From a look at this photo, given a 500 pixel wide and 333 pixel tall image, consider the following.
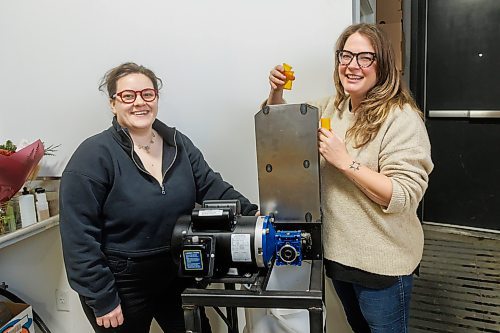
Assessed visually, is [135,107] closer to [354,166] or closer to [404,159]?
[354,166]

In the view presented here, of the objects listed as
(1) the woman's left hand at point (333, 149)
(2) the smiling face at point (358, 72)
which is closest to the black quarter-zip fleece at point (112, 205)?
(1) the woman's left hand at point (333, 149)

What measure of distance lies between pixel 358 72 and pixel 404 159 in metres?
0.26

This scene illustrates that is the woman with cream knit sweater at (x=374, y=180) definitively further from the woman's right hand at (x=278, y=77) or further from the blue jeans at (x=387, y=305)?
the woman's right hand at (x=278, y=77)

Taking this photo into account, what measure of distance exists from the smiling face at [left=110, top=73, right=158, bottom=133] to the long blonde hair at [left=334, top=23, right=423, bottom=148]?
605 mm

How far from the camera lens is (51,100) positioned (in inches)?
69.1

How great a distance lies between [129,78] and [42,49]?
691 millimetres

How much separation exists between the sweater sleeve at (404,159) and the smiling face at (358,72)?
11 centimetres

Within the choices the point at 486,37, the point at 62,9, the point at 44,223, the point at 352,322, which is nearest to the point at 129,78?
the point at 62,9

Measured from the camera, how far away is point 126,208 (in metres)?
1.25

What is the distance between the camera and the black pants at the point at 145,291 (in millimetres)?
1289

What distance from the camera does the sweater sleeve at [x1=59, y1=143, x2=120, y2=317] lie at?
3.88 feet

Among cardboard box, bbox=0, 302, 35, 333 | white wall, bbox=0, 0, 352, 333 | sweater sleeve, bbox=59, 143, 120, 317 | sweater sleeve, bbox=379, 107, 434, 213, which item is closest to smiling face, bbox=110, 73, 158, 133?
sweater sleeve, bbox=59, 143, 120, 317

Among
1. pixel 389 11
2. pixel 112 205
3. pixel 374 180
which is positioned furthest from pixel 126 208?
pixel 389 11

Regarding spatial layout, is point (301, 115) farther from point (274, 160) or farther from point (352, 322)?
point (352, 322)
